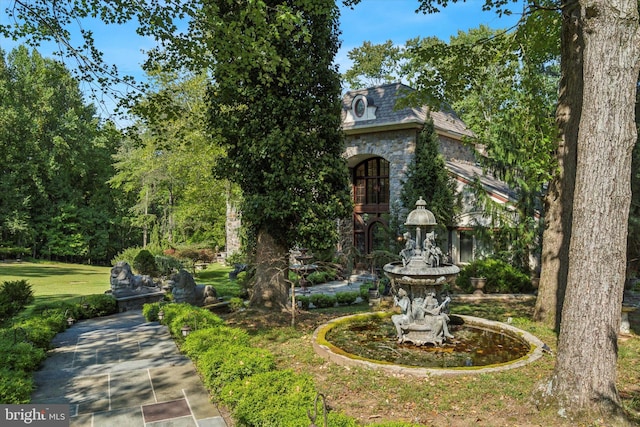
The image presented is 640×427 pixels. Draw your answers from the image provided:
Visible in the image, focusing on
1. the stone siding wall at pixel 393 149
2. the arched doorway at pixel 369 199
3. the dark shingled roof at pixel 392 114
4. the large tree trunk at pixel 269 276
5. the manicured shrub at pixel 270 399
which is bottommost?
Answer: the manicured shrub at pixel 270 399

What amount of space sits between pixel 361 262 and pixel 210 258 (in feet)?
31.0

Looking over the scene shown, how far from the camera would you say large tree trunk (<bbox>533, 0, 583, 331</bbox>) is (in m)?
10.4

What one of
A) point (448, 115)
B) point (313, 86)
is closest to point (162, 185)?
point (448, 115)

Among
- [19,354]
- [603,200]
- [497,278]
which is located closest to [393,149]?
[497,278]

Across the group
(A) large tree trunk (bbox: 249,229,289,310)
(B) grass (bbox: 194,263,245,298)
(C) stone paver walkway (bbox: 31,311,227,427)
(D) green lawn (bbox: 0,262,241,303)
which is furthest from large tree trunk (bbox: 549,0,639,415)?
→ (D) green lawn (bbox: 0,262,241,303)

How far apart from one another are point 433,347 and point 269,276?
5.03 m

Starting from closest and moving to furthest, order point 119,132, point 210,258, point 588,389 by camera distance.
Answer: point 588,389 < point 119,132 < point 210,258

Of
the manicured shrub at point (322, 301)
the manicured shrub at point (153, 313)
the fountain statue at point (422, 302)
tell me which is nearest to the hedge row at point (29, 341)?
the manicured shrub at point (153, 313)

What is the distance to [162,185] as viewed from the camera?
32.3 meters

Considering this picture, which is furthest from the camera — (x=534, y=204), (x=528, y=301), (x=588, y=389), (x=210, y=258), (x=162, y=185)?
(x=162, y=185)

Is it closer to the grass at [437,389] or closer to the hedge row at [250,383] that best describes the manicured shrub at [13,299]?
the hedge row at [250,383]

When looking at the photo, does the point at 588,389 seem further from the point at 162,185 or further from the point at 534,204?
the point at 162,185

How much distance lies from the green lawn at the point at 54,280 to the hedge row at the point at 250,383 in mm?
11190

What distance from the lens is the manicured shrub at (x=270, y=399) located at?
188 inches
